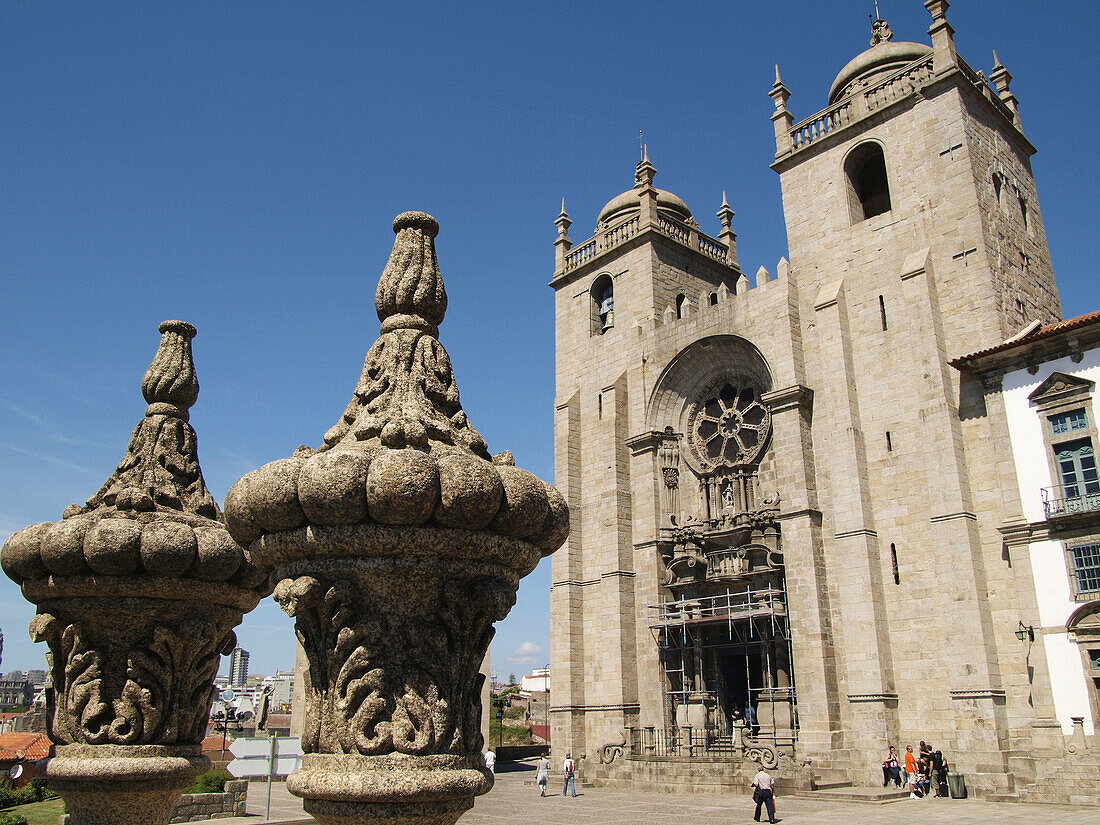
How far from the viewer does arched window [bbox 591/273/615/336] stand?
2972 centimetres

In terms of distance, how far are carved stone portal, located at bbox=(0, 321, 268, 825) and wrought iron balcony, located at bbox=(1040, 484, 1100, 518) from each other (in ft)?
56.2

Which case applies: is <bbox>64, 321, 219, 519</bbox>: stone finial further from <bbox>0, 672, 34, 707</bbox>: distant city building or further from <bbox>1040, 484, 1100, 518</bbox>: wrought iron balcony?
<bbox>0, 672, 34, 707</bbox>: distant city building

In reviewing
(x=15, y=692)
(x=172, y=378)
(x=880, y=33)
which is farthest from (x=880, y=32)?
(x=15, y=692)

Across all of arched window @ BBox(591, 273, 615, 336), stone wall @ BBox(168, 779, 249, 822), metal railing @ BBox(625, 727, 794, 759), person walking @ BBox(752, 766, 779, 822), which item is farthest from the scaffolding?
stone wall @ BBox(168, 779, 249, 822)

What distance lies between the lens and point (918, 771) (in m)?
17.4

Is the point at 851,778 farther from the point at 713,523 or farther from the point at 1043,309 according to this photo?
the point at 1043,309

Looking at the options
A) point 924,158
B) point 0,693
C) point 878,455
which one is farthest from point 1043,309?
point 0,693

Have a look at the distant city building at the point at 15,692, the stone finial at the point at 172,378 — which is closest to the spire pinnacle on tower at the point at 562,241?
the stone finial at the point at 172,378

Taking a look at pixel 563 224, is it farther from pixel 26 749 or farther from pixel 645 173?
pixel 26 749

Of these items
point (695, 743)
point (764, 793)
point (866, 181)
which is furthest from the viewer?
point (866, 181)

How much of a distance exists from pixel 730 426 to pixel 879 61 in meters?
12.5

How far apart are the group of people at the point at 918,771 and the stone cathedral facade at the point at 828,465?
0.32 m

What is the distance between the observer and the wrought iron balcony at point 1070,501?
1677cm

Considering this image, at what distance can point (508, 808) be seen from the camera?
18.1m
